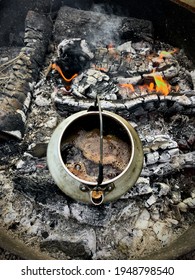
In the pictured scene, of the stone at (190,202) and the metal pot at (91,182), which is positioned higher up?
the metal pot at (91,182)

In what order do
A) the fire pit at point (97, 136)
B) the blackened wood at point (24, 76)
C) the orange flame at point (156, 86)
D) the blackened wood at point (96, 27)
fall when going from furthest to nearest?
1. the blackened wood at point (96, 27)
2. the orange flame at point (156, 86)
3. the blackened wood at point (24, 76)
4. the fire pit at point (97, 136)

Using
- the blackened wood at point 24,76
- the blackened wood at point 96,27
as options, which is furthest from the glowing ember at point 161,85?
the blackened wood at point 24,76

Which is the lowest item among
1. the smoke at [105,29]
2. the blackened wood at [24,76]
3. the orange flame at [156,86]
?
the blackened wood at [24,76]

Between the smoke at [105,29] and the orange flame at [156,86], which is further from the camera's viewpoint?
the smoke at [105,29]

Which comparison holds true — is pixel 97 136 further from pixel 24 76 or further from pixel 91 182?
pixel 24 76

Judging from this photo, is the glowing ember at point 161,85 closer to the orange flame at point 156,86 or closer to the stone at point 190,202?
the orange flame at point 156,86

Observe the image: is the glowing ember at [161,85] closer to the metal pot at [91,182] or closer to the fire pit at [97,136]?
the fire pit at [97,136]

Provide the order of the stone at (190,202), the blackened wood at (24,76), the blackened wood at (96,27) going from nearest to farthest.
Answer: the stone at (190,202) < the blackened wood at (24,76) < the blackened wood at (96,27)

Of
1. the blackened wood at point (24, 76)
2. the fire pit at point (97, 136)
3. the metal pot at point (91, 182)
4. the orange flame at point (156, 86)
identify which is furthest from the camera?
the orange flame at point (156, 86)

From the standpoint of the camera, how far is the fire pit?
2.43 m

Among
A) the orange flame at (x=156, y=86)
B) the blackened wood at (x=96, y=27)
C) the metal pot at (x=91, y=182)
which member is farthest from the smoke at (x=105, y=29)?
the metal pot at (x=91, y=182)

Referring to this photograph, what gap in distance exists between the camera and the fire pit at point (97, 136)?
243cm

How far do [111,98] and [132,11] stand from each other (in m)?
1.24
